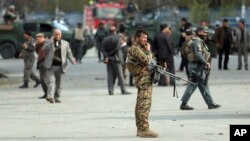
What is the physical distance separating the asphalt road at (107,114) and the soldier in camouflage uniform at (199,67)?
0.85 feet

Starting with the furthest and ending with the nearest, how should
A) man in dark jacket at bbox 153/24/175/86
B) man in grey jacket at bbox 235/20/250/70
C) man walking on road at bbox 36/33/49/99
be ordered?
man in grey jacket at bbox 235/20/250/70 < man in dark jacket at bbox 153/24/175/86 < man walking on road at bbox 36/33/49/99

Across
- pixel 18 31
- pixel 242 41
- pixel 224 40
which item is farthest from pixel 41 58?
pixel 18 31

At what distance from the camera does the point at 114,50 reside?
21.8m

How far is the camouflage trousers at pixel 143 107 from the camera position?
520 inches

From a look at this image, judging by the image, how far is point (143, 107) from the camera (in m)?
A: 13.3

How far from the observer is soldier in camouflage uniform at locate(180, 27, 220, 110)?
55.9 ft

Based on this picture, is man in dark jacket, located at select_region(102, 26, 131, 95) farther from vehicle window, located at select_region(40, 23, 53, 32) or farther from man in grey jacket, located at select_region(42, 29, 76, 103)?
vehicle window, located at select_region(40, 23, 53, 32)

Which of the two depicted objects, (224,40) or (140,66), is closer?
(140,66)

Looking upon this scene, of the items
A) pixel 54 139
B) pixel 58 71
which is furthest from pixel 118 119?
pixel 58 71

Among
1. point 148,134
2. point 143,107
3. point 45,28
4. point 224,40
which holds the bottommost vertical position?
point 45,28

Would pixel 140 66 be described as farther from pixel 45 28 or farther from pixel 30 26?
pixel 45 28

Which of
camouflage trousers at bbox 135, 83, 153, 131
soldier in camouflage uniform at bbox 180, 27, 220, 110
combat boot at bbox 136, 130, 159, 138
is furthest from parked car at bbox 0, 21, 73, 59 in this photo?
combat boot at bbox 136, 130, 159, 138

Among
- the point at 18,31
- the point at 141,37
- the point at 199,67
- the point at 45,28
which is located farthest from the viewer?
the point at 45,28

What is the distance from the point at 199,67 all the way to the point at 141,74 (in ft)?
13.2
